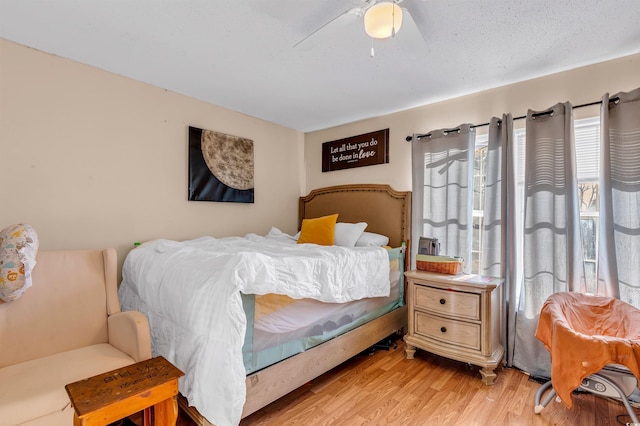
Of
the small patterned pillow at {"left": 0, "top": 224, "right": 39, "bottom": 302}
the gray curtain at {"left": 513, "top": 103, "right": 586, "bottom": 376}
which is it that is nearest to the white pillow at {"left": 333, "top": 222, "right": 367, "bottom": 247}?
the gray curtain at {"left": 513, "top": 103, "right": 586, "bottom": 376}

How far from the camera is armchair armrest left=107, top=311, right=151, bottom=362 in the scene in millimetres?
1575

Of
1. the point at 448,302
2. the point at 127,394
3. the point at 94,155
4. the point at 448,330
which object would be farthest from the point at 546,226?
the point at 94,155

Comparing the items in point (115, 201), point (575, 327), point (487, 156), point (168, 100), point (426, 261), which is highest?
point (168, 100)

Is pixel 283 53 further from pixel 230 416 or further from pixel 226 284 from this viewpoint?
pixel 230 416

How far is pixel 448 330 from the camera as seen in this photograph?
239 centimetres

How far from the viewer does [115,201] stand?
8.25 ft

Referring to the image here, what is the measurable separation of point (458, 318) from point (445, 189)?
1.16 m

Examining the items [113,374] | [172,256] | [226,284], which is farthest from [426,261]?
[113,374]

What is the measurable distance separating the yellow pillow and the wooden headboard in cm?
46

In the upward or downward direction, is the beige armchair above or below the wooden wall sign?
below

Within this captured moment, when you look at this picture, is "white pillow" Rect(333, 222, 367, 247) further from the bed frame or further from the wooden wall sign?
the wooden wall sign

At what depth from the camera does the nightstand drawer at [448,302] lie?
89.8 inches

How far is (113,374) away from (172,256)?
2.53 feet

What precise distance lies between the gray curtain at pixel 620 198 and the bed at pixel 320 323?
1.45 metres
